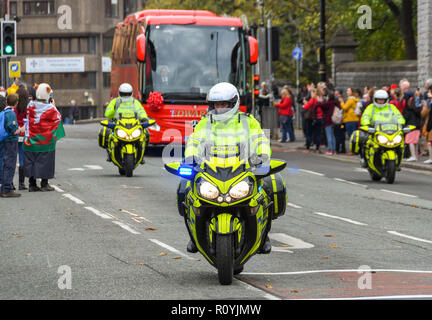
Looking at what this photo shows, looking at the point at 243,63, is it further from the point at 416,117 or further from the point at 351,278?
the point at 351,278

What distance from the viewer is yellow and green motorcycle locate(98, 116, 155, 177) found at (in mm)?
20969

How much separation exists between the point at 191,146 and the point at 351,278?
1820mm

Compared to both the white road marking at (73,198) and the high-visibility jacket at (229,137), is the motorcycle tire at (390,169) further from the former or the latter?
the high-visibility jacket at (229,137)

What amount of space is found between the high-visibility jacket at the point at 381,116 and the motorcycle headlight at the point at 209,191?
11850mm

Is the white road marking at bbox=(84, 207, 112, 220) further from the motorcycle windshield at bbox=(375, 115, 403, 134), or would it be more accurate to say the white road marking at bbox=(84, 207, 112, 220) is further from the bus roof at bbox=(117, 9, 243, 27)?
the bus roof at bbox=(117, 9, 243, 27)

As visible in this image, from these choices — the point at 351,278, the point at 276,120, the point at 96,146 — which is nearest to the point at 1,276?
the point at 351,278

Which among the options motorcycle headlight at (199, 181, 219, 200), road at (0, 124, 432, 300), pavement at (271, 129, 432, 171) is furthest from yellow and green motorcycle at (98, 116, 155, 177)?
motorcycle headlight at (199, 181, 219, 200)

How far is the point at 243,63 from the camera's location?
92.4ft

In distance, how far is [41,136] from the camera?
18.3 m

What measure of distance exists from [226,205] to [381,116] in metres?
11.9

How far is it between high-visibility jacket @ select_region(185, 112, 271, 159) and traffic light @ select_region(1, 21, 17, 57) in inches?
825

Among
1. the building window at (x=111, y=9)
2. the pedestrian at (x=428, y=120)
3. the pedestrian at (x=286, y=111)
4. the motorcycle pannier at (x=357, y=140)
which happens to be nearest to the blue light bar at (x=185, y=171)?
the motorcycle pannier at (x=357, y=140)

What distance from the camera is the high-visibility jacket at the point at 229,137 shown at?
9.45 metres
